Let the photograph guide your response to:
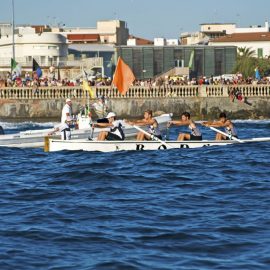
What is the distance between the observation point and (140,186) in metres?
27.5

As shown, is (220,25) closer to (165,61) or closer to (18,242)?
(165,61)

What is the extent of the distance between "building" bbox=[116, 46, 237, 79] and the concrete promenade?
21.6m

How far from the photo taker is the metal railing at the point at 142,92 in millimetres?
75000

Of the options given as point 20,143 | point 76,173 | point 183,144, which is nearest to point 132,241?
point 76,173

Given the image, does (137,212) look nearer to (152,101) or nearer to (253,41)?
(152,101)

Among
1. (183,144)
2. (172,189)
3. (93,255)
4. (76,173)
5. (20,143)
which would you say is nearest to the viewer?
(93,255)

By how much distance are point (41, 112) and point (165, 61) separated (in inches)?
975

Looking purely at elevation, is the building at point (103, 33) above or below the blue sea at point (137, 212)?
above

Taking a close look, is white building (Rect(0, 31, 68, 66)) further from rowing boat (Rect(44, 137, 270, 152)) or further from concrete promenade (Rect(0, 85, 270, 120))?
rowing boat (Rect(44, 137, 270, 152))

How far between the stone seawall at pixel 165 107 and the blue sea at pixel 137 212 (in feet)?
129

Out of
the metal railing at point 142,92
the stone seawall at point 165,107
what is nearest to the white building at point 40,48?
the metal railing at point 142,92

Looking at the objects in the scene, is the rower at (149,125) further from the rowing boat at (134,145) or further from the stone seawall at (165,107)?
the stone seawall at (165,107)

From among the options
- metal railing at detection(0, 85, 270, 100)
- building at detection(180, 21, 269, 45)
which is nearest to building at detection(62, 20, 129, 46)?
building at detection(180, 21, 269, 45)

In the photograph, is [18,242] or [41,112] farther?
[41,112]
